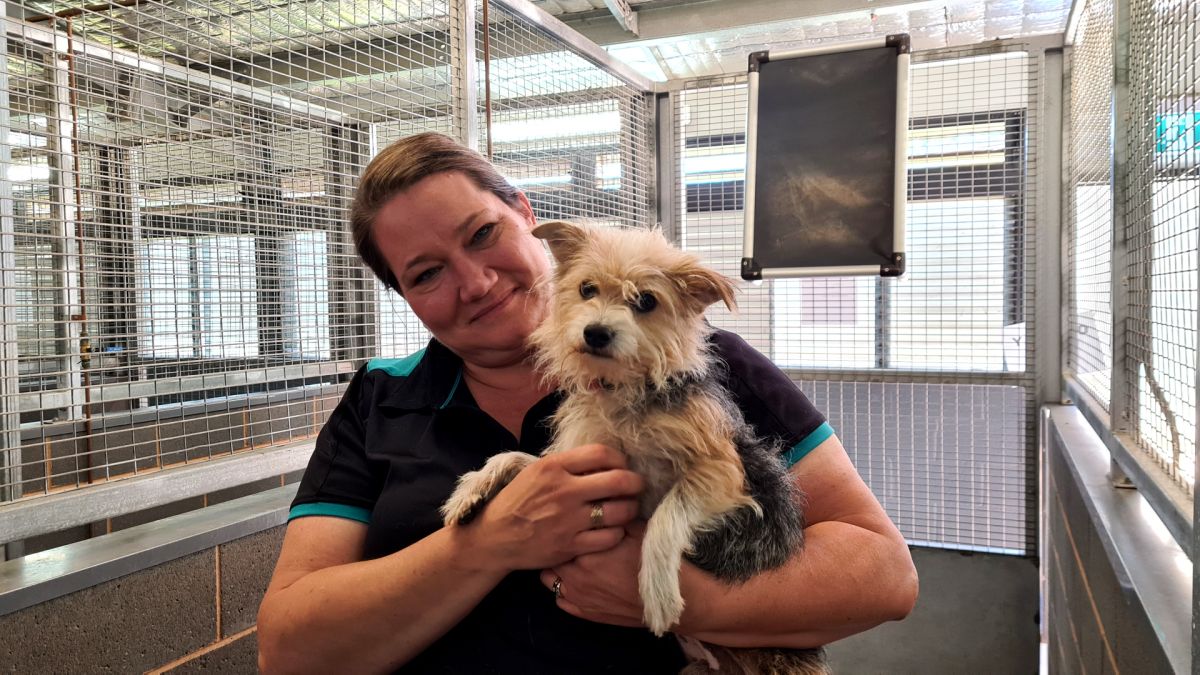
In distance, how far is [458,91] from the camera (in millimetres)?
2385

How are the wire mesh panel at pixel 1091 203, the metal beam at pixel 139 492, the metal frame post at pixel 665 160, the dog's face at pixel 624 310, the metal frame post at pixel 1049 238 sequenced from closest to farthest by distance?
the dog's face at pixel 624 310 → the metal beam at pixel 139 492 → the wire mesh panel at pixel 1091 203 → the metal frame post at pixel 1049 238 → the metal frame post at pixel 665 160

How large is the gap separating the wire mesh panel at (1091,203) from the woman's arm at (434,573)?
161cm

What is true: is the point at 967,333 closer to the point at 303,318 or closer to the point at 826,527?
the point at 826,527

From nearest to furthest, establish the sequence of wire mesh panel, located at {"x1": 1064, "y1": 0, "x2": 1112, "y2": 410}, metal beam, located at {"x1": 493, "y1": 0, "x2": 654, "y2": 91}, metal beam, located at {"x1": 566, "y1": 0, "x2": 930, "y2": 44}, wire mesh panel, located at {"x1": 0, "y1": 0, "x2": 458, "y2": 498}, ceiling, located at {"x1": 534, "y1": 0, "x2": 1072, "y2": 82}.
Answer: wire mesh panel, located at {"x1": 1064, "y1": 0, "x2": 1112, "y2": 410}, wire mesh panel, located at {"x1": 0, "y1": 0, "x2": 458, "y2": 498}, metal beam, located at {"x1": 493, "y1": 0, "x2": 654, "y2": 91}, metal beam, located at {"x1": 566, "y1": 0, "x2": 930, "y2": 44}, ceiling, located at {"x1": 534, "y1": 0, "x2": 1072, "y2": 82}

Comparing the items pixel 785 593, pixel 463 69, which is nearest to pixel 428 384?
pixel 785 593

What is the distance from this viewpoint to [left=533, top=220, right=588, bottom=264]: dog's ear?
141 centimetres

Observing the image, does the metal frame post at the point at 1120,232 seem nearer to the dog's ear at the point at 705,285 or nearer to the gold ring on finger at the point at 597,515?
the dog's ear at the point at 705,285

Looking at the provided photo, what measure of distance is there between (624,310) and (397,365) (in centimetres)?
64

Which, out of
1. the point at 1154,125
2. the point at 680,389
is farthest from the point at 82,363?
the point at 1154,125

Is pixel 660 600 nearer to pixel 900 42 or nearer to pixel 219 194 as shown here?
pixel 900 42

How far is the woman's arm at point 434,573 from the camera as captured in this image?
1154 millimetres

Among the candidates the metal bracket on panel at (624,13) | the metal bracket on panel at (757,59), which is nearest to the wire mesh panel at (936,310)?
the metal bracket on panel at (624,13)

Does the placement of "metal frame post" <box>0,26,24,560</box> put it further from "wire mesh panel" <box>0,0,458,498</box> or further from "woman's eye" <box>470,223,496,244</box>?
"woman's eye" <box>470,223,496,244</box>

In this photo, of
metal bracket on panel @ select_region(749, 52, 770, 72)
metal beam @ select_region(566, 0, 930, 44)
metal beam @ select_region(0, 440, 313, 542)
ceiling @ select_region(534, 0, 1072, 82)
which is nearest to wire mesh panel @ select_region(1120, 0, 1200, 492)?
metal bracket on panel @ select_region(749, 52, 770, 72)
